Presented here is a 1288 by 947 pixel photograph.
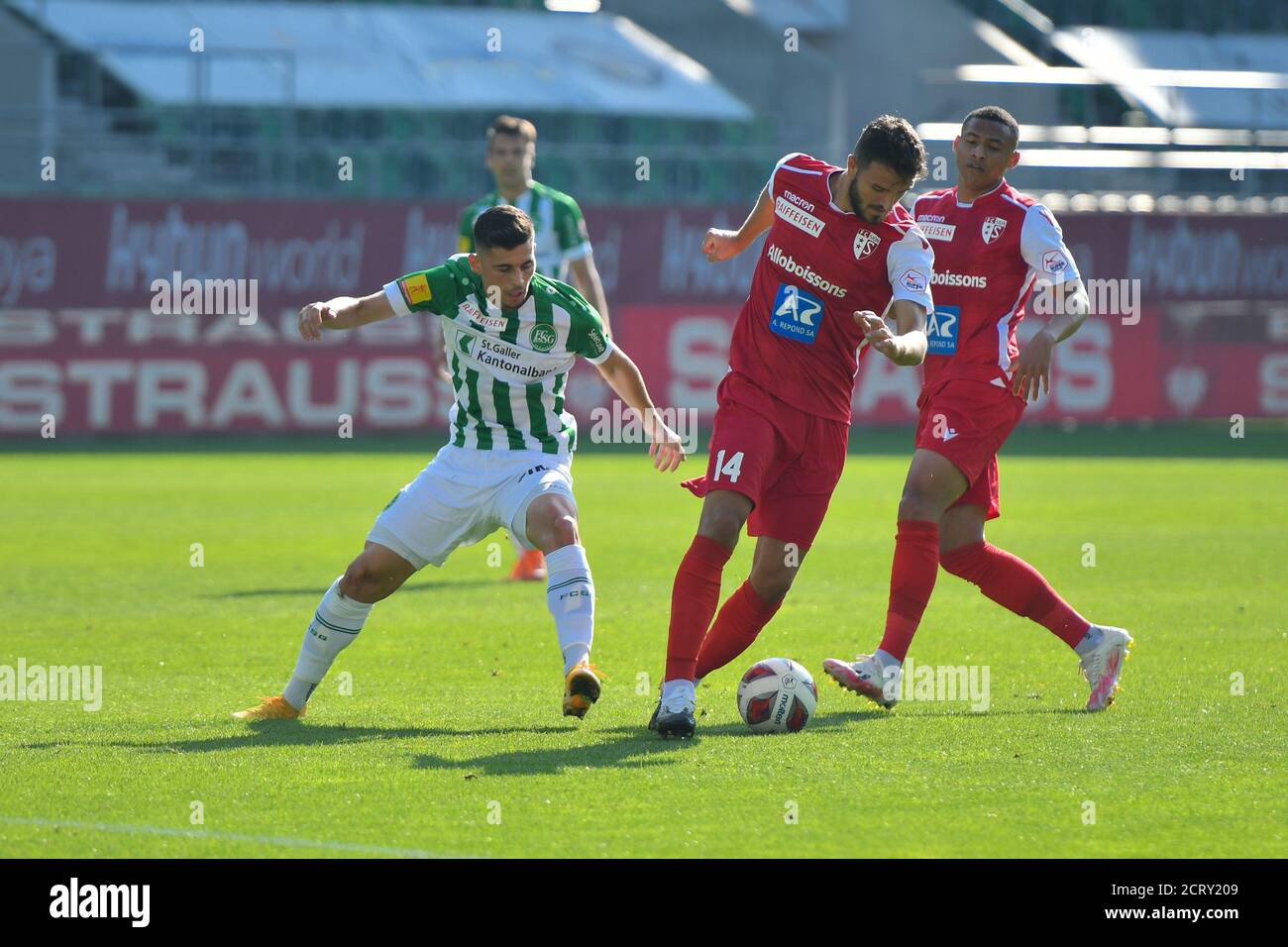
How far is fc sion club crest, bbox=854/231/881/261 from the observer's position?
6.86m

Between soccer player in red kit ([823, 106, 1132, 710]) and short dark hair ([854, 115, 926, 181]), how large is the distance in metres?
0.98

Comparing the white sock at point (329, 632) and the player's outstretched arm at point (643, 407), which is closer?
the white sock at point (329, 632)

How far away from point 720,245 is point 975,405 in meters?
1.16

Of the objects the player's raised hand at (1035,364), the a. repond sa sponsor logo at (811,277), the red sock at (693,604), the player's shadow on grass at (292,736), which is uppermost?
the a. repond sa sponsor logo at (811,277)

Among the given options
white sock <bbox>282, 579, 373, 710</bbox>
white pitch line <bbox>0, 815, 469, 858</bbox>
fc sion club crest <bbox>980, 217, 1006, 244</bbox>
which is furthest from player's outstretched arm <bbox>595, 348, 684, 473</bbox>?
white pitch line <bbox>0, 815, 469, 858</bbox>

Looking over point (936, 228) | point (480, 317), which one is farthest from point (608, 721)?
point (936, 228)

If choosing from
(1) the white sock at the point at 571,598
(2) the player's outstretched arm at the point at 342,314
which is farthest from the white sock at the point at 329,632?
(2) the player's outstretched arm at the point at 342,314

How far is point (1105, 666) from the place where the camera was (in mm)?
7316

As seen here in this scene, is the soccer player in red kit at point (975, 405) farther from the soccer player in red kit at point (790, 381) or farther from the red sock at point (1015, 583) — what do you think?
the soccer player in red kit at point (790, 381)

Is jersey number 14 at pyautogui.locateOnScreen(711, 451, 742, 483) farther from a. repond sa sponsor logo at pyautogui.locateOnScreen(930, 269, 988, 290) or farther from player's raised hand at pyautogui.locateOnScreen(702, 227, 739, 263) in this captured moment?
Answer: a. repond sa sponsor logo at pyautogui.locateOnScreen(930, 269, 988, 290)

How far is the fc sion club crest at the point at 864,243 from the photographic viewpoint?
6.86 metres

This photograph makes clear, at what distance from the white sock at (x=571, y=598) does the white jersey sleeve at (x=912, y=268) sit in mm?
1444
